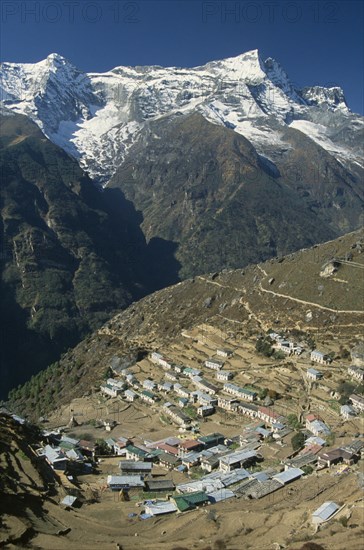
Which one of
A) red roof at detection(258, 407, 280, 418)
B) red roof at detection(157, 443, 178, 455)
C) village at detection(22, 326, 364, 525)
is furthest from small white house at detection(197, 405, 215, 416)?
red roof at detection(157, 443, 178, 455)

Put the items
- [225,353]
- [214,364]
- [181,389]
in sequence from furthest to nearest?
1. [225,353]
2. [214,364]
3. [181,389]

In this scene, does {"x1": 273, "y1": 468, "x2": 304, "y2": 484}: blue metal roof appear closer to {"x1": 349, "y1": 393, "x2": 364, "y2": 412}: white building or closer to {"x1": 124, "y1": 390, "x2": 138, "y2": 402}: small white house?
{"x1": 349, "y1": 393, "x2": 364, "y2": 412}: white building

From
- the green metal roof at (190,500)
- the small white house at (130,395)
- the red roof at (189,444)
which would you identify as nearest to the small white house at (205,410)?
the red roof at (189,444)

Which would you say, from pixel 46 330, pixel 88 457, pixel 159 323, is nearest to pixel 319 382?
pixel 88 457

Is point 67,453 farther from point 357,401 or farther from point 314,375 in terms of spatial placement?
point 357,401

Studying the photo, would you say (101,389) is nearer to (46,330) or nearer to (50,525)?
(50,525)

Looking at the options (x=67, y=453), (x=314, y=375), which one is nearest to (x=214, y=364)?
(x=314, y=375)

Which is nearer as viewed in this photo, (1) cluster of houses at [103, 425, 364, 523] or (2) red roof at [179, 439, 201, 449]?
(1) cluster of houses at [103, 425, 364, 523]

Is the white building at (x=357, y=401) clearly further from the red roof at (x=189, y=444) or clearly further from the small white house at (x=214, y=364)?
the small white house at (x=214, y=364)
